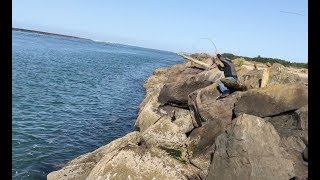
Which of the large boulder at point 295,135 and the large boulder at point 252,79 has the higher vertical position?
the large boulder at point 252,79

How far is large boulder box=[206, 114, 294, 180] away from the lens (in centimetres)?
1022

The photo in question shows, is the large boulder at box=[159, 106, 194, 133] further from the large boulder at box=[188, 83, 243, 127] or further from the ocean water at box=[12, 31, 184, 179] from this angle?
the ocean water at box=[12, 31, 184, 179]

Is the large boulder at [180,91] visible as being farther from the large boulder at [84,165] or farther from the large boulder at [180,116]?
the large boulder at [84,165]

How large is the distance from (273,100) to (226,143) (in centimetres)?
405

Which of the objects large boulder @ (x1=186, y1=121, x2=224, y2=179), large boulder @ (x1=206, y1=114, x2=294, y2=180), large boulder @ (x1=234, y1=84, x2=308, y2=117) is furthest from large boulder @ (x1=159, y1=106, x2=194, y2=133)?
large boulder @ (x1=206, y1=114, x2=294, y2=180)

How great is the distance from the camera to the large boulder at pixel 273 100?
536 inches

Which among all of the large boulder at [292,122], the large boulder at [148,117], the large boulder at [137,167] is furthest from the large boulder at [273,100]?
the large boulder at [148,117]

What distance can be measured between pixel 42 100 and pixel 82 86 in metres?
11.6

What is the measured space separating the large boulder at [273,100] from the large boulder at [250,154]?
2.85m

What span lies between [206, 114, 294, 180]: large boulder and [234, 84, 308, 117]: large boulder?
2.85m

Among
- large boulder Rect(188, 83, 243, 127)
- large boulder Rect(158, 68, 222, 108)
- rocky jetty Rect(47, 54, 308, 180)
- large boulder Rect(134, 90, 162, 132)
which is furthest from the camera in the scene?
large boulder Rect(158, 68, 222, 108)

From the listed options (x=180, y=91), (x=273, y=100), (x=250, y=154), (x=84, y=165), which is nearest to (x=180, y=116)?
(x=180, y=91)

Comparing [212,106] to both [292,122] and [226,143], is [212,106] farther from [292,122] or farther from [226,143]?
[226,143]

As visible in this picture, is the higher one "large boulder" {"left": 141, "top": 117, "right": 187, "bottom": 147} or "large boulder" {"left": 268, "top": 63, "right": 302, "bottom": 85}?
"large boulder" {"left": 268, "top": 63, "right": 302, "bottom": 85}
